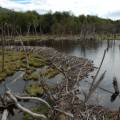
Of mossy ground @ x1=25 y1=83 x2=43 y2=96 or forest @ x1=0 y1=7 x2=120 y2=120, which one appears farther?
mossy ground @ x1=25 y1=83 x2=43 y2=96

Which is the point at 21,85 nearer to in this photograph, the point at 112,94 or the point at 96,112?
the point at 112,94

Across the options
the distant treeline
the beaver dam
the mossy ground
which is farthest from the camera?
the distant treeline

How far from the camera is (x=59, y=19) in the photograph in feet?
565

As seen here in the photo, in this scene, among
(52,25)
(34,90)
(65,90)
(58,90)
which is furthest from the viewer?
(52,25)

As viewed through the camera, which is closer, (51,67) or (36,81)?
(36,81)

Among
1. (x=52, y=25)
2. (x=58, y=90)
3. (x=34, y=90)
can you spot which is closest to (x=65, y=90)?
(x=58, y=90)

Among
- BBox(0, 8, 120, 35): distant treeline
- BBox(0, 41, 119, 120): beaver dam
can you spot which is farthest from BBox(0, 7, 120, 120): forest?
BBox(0, 8, 120, 35): distant treeline

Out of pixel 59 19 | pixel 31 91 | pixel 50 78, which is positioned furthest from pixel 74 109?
pixel 59 19

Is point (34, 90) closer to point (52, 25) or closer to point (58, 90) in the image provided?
point (58, 90)

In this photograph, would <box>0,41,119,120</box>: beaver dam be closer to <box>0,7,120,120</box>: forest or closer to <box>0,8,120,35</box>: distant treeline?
<box>0,7,120,120</box>: forest

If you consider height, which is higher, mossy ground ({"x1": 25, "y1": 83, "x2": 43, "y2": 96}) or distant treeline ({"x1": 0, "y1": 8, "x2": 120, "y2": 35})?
distant treeline ({"x1": 0, "y1": 8, "x2": 120, "y2": 35})

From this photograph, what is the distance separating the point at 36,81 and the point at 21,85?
272 cm

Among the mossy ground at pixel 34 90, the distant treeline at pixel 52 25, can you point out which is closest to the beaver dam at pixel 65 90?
the mossy ground at pixel 34 90

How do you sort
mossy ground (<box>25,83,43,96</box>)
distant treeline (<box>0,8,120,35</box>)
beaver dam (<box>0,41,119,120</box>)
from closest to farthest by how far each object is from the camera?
beaver dam (<box>0,41,119,120</box>) → mossy ground (<box>25,83,43,96</box>) → distant treeline (<box>0,8,120,35</box>)
